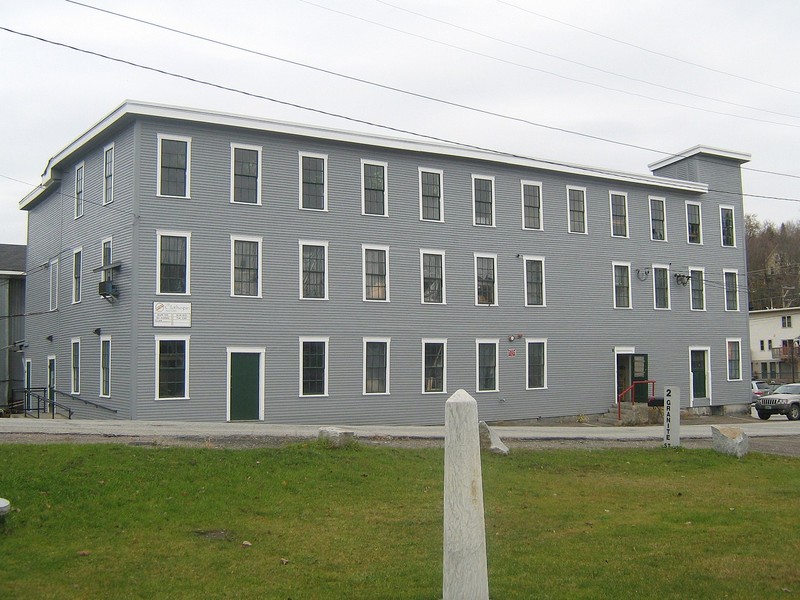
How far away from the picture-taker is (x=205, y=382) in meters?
24.7

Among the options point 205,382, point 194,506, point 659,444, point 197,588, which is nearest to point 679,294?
point 659,444

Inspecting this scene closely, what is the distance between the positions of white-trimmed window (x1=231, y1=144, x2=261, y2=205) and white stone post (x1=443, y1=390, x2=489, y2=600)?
20953 millimetres

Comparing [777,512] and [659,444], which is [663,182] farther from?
[777,512]

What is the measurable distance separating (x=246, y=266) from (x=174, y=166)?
3.82 metres

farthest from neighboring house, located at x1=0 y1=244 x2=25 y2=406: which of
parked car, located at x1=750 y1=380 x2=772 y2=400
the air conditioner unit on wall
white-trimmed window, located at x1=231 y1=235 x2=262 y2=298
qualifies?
parked car, located at x1=750 y1=380 x2=772 y2=400

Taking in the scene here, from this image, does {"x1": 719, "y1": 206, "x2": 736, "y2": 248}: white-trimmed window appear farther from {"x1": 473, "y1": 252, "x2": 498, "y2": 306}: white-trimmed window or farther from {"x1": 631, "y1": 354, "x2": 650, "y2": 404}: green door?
{"x1": 473, "y1": 252, "x2": 498, "y2": 306}: white-trimmed window

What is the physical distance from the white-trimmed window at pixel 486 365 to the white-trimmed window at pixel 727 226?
14.8 meters

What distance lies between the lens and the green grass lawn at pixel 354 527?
23.8 ft

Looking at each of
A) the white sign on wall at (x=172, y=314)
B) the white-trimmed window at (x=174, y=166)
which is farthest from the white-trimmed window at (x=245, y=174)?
the white sign on wall at (x=172, y=314)

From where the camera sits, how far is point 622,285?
3475 cm

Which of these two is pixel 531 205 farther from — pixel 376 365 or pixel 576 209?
pixel 376 365

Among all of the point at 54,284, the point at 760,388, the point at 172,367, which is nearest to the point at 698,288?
the point at 760,388

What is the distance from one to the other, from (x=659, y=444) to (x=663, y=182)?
59.0 feet

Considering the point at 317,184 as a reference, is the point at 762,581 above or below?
below
